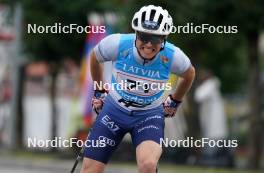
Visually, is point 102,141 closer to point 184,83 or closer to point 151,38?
point 151,38

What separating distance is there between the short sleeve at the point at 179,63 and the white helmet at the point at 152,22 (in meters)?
0.39

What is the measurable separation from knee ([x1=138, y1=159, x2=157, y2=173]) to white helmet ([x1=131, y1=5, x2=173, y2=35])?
1302mm

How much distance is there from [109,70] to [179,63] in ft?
38.5

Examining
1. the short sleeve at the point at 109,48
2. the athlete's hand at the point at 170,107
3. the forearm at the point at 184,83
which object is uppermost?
the short sleeve at the point at 109,48

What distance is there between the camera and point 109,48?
402 inches

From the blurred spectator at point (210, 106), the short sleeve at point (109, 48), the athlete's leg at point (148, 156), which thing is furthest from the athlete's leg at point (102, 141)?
the blurred spectator at point (210, 106)

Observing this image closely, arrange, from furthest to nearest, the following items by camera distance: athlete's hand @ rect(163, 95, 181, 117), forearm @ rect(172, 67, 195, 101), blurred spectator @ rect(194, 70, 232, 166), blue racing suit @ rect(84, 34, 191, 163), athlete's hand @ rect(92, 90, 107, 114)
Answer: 1. blurred spectator @ rect(194, 70, 232, 166)
2. athlete's hand @ rect(163, 95, 181, 117)
3. athlete's hand @ rect(92, 90, 107, 114)
4. forearm @ rect(172, 67, 195, 101)
5. blue racing suit @ rect(84, 34, 191, 163)

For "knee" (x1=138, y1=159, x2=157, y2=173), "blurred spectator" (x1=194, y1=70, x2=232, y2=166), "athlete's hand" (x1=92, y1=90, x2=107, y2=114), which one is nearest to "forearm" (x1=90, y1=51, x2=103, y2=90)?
"athlete's hand" (x1=92, y1=90, x2=107, y2=114)

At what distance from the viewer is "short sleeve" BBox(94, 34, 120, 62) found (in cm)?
1017

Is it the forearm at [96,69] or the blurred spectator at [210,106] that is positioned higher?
the forearm at [96,69]

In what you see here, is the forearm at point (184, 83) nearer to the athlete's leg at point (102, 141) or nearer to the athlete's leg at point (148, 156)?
the athlete's leg at point (102, 141)

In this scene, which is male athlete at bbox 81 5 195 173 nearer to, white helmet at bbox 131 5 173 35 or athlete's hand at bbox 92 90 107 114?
white helmet at bbox 131 5 173 35

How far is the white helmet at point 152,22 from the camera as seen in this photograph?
32.1ft

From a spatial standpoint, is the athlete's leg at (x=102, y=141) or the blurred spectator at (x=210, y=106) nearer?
the athlete's leg at (x=102, y=141)
